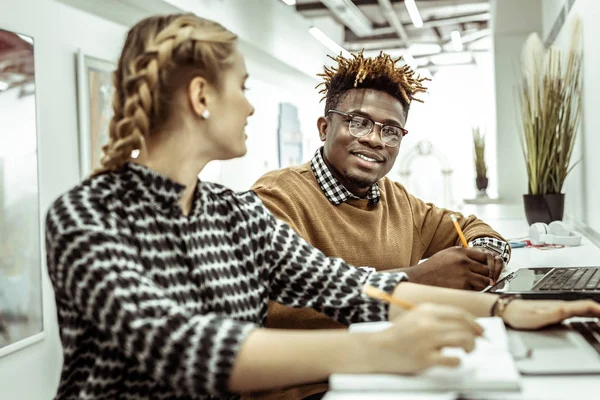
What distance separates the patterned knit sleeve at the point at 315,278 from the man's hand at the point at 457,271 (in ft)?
0.98

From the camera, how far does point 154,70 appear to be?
0.99 meters

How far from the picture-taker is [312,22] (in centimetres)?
781

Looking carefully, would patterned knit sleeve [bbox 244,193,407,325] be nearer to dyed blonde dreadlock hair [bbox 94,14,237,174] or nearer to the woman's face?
the woman's face

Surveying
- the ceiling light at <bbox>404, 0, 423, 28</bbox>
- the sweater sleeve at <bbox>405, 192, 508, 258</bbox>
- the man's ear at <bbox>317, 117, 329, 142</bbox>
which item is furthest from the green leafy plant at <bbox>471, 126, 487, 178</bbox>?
the man's ear at <bbox>317, 117, 329, 142</bbox>

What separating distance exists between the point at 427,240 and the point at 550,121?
137cm

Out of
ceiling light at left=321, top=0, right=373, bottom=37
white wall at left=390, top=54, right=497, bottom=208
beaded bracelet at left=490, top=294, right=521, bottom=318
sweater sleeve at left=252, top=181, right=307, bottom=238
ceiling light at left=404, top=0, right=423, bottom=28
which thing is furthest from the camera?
white wall at left=390, top=54, right=497, bottom=208

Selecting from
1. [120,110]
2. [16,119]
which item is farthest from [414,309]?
[16,119]

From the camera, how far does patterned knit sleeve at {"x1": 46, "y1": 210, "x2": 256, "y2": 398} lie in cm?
82

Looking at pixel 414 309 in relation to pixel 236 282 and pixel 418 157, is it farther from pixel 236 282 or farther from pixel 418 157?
pixel 418 157

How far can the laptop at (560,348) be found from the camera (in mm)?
840

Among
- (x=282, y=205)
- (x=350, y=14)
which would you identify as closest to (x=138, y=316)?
(x=282, y=205)

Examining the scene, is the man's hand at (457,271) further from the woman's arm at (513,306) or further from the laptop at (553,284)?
the woman's arm at (513,306)

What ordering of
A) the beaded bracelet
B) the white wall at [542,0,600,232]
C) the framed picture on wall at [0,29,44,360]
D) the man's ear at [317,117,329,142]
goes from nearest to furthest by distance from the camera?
1. the beaded bracelet
2. the man's ear at [317,117,329,142]
3. the white wall at [542,0,600,232]
4. the framed picture on wall at [0,29,44,360]

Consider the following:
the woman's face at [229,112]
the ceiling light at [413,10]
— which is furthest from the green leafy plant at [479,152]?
the woman's face at [229,112]
